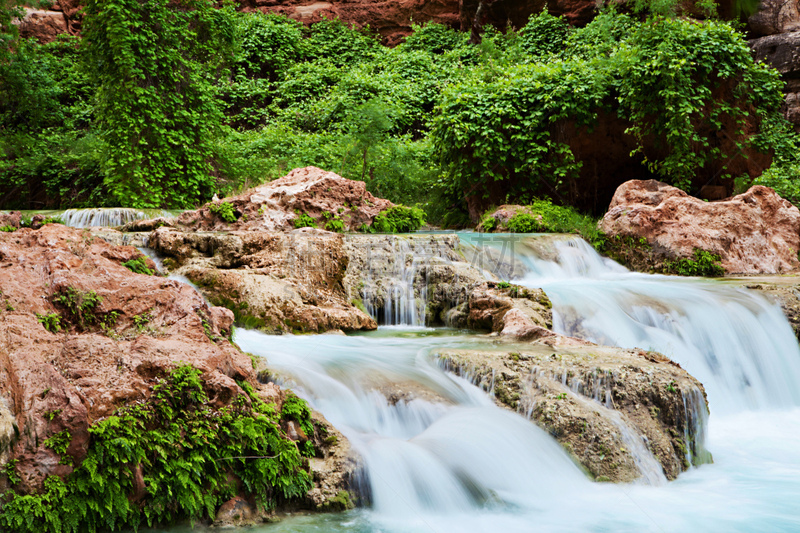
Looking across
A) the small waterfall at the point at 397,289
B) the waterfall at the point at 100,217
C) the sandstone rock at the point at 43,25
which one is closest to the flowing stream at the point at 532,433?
the small waterfall at the point at 397,289

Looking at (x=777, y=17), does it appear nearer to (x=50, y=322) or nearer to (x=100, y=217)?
(x=100, y=217)

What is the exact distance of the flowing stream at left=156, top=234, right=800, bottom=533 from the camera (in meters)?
4.01

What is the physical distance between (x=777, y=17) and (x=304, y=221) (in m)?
14.0

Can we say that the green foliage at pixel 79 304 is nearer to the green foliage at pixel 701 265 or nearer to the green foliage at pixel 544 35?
the green foliage at pixel 701 265

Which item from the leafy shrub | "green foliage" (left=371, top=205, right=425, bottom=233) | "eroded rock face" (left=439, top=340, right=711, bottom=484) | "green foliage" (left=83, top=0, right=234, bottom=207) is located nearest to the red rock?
"eroded rock face" (left=439, top=340, right=711, bottom=484)

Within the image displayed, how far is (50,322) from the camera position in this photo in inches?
160

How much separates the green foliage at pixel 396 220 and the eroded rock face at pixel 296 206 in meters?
0.14

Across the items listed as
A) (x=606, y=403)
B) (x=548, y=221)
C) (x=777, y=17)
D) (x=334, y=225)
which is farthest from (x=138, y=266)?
(x=777, y=17)

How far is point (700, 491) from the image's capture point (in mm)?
4477

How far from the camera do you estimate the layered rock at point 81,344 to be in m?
3.28

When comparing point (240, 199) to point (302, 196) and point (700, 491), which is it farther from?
point (700, 491)

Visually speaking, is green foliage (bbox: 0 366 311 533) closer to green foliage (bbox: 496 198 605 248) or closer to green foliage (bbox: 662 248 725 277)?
green foliage (bbox: 662 248 725 277)

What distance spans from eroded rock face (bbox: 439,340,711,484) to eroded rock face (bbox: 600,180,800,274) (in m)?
5.63

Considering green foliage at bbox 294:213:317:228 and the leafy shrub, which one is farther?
the leafy shrub
